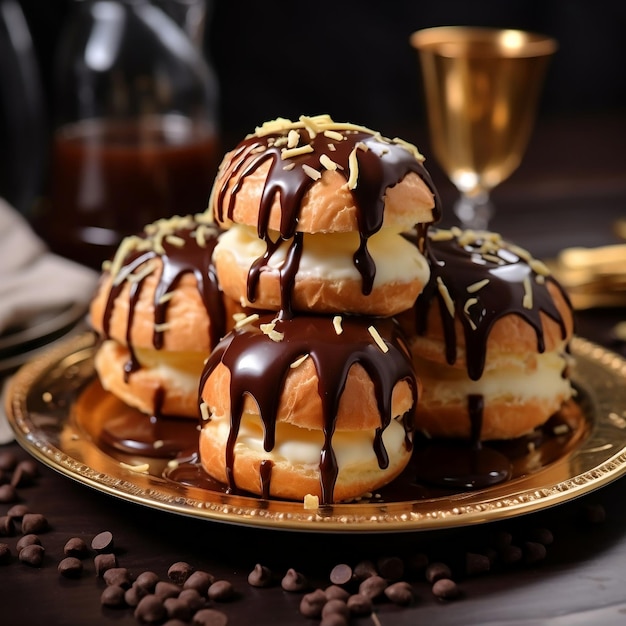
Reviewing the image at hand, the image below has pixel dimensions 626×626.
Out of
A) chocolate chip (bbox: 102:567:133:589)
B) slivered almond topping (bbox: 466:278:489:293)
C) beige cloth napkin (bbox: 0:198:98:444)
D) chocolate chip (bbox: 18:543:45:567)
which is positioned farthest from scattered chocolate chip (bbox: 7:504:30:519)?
slivered almond topping (bbox: 466:278:489:293)

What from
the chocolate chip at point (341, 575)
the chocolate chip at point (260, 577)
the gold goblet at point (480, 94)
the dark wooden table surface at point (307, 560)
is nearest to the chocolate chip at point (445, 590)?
the dark wooden table surface at point (307, 560)

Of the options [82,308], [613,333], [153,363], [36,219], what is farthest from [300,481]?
[36,219]

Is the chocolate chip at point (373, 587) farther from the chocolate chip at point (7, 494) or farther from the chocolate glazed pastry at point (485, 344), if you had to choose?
the chocolate chip at point (7, 494)

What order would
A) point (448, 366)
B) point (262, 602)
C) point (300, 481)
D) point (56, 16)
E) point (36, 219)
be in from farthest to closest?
1. point (56, 16)
2. point (36, 219)
3. point (448, 366)
4. point (300, 481)
5. point (262, 602)

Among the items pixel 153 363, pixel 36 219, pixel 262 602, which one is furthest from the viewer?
pixel 36 219

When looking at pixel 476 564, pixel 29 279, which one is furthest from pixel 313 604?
pixel 29 279

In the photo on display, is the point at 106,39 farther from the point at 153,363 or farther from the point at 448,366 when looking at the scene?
the point at 448,366
